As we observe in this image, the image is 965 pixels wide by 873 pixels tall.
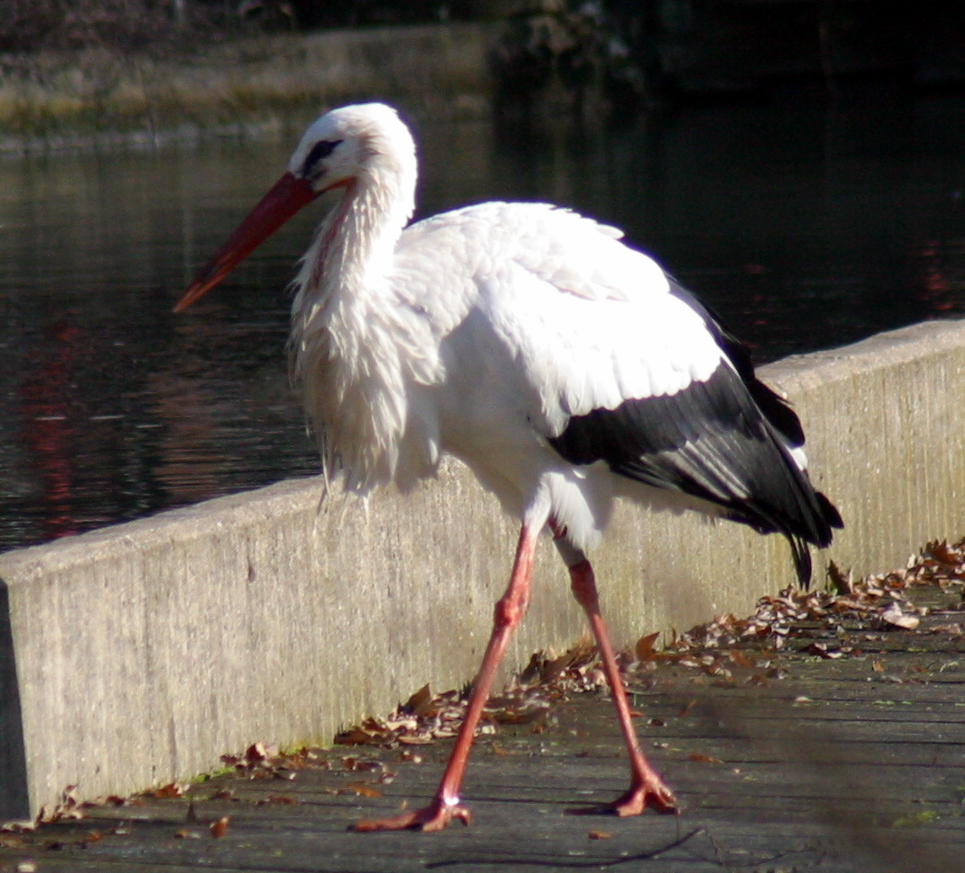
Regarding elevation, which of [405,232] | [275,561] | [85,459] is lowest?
[85,459]

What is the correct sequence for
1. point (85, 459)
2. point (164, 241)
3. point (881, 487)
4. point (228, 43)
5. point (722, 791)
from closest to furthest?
point (722, 791) → point (881, 487) → point (85, 459) → point (164, 241) → point (228, 43)

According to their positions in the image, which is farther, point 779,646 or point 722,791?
point 779,646

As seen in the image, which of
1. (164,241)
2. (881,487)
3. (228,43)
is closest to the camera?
(881,487)

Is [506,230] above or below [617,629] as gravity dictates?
above

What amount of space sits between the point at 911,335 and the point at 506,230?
281cm

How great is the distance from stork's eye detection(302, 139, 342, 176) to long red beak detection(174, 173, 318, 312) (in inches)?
1.4

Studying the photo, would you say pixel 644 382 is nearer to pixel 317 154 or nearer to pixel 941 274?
pixel 317 154

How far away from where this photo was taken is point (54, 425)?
9883 mm

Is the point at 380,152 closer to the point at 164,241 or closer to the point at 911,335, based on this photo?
the point at 911,335

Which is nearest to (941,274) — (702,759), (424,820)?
(702,759)

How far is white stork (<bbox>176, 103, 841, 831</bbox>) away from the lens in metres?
4.29

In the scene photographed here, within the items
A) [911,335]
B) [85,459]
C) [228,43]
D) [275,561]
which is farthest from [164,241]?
[228,43]

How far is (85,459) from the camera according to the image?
9.08 m

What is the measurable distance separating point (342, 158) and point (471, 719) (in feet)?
4.38
